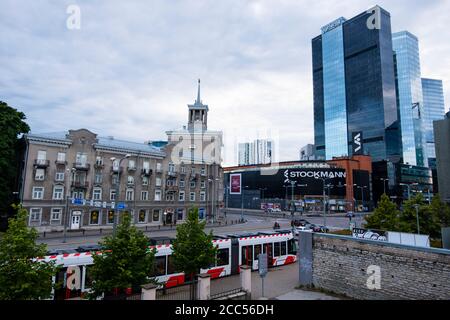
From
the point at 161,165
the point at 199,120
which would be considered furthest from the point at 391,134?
the point at 161,165

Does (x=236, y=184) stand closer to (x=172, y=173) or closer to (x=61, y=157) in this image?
(x=172, y=173)

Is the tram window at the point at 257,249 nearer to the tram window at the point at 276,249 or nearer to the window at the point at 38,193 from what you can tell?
the tram window at the point at 276,249

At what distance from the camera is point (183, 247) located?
57.7 feet

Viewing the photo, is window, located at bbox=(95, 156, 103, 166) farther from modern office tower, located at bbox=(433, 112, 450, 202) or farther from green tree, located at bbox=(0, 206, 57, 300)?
modern office tower, located at bbox=(433, 112, 450, 202)

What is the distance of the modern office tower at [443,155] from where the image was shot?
130ft

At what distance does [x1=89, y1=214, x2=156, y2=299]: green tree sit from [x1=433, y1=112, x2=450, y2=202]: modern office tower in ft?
137

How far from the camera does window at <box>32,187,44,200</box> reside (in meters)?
41.0

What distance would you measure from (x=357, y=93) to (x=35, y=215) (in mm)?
156168

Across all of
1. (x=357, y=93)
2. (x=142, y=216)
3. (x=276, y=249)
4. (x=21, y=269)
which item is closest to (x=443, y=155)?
(x=276, y=249)

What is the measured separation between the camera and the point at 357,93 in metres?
156

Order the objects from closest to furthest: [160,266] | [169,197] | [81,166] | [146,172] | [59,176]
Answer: [160,266], [59,176], [81,166], [146,172], [169,197]

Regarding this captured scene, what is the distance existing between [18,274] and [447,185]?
4786 cm

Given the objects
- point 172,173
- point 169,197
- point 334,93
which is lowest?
point 169,197
